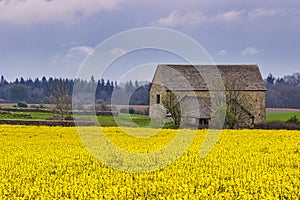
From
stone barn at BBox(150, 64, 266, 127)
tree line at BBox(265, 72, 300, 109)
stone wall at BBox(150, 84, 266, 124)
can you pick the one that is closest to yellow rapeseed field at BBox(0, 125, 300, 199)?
stone barn at BBox(150, 64, 266, 127)

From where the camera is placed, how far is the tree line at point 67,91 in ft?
116

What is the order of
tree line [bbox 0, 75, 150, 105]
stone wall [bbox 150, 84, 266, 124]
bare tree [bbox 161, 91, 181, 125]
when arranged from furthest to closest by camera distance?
1. stone wall [bbox 150, 84, 266, 124]
2. bare tree [bbox 161, 91, 181, 125]
3. tree line [bbox 0, 75, 150, 105]

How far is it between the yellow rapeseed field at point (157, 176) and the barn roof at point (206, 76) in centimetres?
4145

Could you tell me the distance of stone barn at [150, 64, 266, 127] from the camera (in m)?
56.6

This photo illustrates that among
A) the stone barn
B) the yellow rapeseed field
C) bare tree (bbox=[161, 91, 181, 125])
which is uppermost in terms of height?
the stone barn

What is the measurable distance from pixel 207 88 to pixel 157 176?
1929 inches

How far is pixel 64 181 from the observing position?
39.8 feet

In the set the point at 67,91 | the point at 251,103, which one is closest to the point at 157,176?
the point at 251,103

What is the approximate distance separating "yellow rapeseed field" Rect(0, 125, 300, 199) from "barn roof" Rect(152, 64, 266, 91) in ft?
136

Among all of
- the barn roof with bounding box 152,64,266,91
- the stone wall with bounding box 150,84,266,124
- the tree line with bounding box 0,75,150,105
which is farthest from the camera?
the barn roof with bounding box 152,64,266,91

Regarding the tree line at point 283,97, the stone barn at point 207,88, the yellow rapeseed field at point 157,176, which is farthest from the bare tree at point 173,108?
the tree line at point 283,97

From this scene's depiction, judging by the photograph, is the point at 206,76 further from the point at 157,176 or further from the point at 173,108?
the point at 157,176

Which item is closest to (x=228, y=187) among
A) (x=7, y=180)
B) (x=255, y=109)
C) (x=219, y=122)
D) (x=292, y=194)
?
(x=292, y=194)

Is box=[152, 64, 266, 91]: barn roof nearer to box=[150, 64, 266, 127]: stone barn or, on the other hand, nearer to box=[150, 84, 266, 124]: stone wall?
box=[150, 64, 266, 127]: stone barn
